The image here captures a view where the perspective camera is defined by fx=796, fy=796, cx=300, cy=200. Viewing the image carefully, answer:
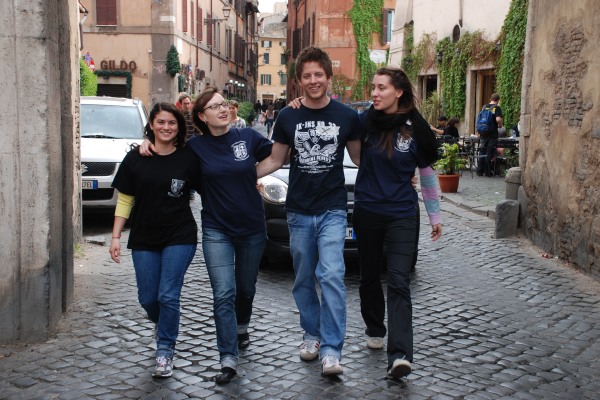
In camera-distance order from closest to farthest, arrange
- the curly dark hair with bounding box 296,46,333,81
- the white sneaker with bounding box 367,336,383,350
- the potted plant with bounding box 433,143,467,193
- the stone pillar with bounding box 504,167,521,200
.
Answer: the curly dark hair with bounding box 296,46,333,81
the white sneaker with bounding box 367,336,383,350
the stone pillar with bounding box 504,167,521,200
the potted plant with bounding box 433,143,467,193

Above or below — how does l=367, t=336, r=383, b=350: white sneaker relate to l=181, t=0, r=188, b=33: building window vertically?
below

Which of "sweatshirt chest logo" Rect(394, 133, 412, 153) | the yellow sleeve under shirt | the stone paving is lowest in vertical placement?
the stone paving

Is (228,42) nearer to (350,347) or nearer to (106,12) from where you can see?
(106,12)

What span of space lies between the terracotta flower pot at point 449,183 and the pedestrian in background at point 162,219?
1011 cm

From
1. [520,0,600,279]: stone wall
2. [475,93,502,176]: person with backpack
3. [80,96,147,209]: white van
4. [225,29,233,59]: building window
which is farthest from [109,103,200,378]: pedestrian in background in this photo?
[225,29,233,59]: building window

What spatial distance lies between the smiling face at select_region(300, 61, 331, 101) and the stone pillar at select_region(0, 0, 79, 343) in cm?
170

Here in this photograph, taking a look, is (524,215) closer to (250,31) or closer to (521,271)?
(521,271)

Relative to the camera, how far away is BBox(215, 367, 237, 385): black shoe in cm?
454

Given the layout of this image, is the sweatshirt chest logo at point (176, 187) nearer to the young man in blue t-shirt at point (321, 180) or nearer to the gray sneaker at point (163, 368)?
the young man in blue t-shirt at point (321, 180)

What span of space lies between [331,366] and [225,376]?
0.61 m

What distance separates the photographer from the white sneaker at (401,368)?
4.54 m

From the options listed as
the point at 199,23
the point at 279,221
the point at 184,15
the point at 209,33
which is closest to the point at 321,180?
the point at 279,221

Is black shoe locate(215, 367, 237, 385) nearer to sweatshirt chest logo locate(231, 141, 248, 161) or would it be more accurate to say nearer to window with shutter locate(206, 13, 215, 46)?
sweatshirt chest logo locate(231, 141, 248, 161)

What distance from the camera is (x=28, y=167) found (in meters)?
5.11
